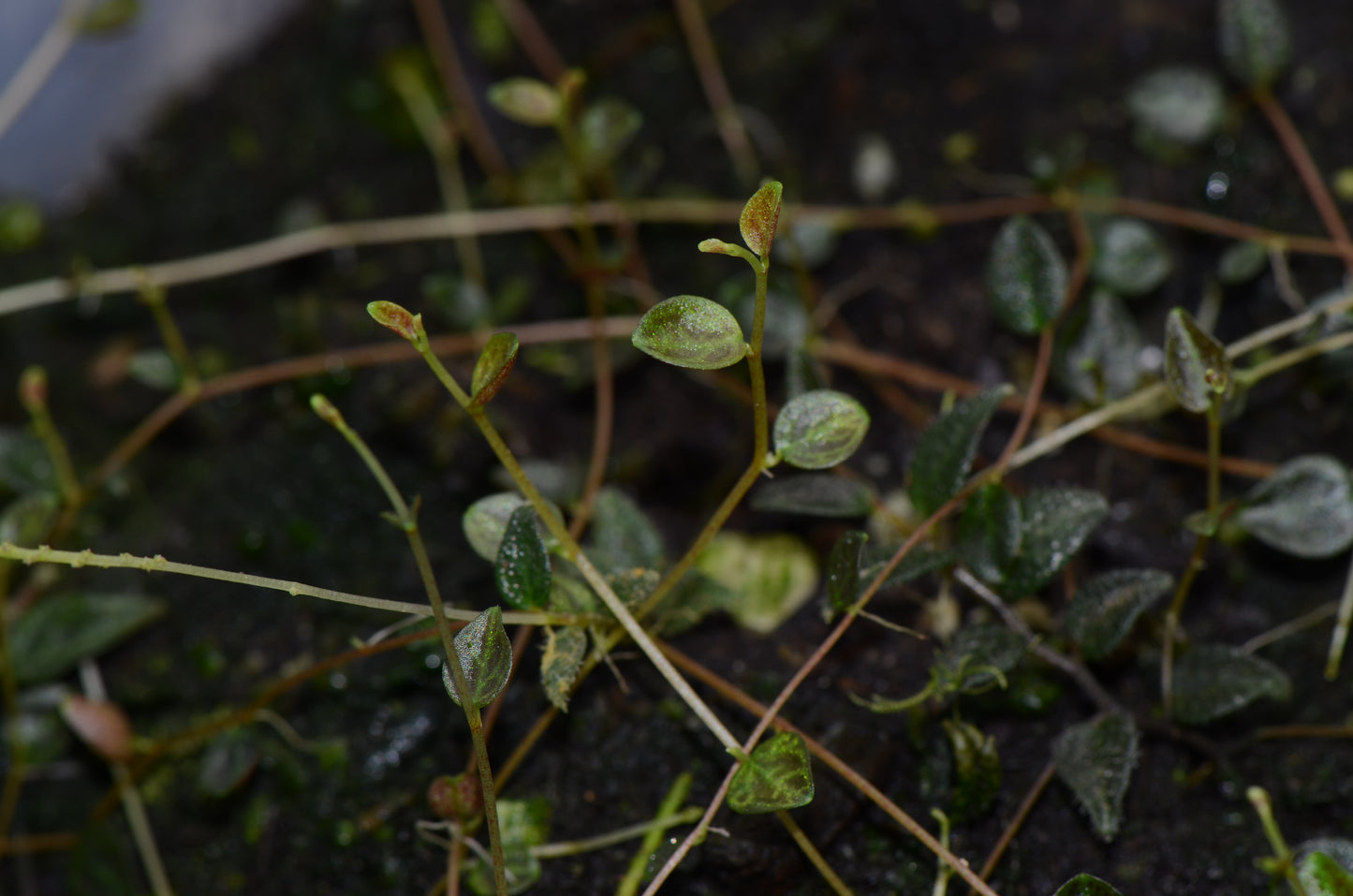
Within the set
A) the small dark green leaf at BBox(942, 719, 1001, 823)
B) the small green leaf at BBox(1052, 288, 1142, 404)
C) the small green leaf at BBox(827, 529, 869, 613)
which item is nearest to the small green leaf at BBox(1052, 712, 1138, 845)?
the small dark green leaf at BBox(942, 719, 1001, 823)

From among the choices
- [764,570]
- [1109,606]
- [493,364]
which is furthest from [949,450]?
[493,364]

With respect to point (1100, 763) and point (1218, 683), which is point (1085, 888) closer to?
point (1100, 763)

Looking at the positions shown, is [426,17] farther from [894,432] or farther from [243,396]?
[894,432]

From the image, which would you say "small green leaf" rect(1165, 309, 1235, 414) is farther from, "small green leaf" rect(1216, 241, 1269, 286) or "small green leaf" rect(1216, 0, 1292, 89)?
"small green leaf" rect(1216, 0, 1292, 89)

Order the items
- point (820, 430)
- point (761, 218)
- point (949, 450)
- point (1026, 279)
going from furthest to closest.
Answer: point (1026, 279), point (949, 450), point (820, 430), point (761, 218)

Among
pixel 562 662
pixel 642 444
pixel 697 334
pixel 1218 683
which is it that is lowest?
pixel 1218 683

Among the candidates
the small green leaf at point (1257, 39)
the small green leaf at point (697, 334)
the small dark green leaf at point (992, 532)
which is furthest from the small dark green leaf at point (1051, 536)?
the small green leaf at point (1257, 39)

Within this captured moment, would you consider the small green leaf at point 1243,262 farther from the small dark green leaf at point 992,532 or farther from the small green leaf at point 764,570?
the small green leaf at point 764,570

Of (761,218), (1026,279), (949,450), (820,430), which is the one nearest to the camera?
(761,218)
